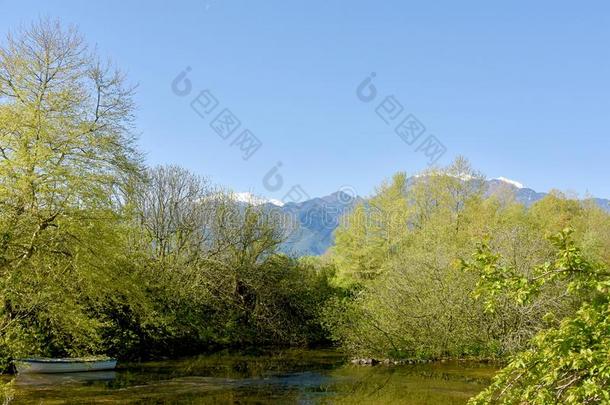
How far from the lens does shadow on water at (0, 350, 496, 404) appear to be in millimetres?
18734

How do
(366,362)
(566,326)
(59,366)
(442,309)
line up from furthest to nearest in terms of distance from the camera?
(366,362), (442,309), (59,366), (566,326)

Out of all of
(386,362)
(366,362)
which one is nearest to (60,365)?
(366,362)

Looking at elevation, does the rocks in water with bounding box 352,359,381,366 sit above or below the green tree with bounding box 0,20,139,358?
below

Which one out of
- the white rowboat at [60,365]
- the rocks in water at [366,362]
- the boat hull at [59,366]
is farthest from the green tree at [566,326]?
the rocks in water at [366,362]

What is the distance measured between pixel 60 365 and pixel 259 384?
899 centimetres

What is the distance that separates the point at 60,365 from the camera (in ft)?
78.2

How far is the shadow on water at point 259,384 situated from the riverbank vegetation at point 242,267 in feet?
5.44

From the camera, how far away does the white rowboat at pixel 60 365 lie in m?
23.2

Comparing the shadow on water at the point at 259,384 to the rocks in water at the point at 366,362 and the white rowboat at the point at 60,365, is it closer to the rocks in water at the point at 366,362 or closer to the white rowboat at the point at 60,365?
the white rowboat at the point at 60,365

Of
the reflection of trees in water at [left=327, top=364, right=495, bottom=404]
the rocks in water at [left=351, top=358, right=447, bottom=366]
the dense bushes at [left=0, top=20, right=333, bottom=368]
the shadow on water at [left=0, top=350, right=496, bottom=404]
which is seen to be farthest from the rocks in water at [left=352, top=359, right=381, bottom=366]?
the dense bushes at [left=0, top=20, right=333, bottom=368]

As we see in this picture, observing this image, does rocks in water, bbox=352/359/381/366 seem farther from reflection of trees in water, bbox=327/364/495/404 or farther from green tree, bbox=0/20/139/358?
green tree, bbox=0/20/139/358

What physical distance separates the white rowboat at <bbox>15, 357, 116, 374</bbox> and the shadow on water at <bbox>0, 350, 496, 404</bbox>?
413 millimetres

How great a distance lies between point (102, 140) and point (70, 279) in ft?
17.5

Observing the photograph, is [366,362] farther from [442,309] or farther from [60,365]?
[60,365]
